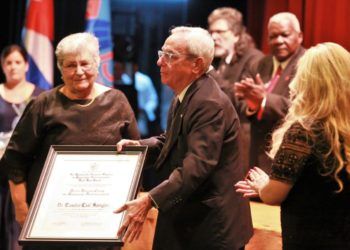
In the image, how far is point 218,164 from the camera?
257 centimetres

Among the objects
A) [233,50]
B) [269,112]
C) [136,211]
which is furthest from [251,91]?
[136,211]

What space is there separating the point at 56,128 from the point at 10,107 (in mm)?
1720

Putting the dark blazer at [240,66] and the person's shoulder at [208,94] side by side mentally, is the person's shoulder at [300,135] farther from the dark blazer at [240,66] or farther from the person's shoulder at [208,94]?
the dark blazer at [240,66]

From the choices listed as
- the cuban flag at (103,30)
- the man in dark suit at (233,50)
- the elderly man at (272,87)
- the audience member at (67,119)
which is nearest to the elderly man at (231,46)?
the man in dark suit at (233,50)

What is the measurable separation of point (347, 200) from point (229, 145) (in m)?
0.50

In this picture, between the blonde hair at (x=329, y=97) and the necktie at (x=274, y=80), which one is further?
the necktie at (x=274, y=80)

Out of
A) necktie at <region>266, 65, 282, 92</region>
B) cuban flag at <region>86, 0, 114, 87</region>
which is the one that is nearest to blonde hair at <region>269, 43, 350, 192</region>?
necktie at <region>266, 65, 282, 92</region>

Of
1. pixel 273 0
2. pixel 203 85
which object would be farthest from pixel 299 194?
pixel 273 0

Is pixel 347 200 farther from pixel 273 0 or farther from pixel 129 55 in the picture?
pixel 129 55

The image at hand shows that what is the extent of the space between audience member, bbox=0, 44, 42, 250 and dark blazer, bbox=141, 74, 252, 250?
1765 millimetres

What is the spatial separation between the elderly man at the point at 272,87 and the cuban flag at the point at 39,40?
6.19 ft

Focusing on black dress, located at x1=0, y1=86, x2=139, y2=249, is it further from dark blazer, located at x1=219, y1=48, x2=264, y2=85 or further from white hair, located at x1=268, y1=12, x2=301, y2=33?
dark blazer, located at x1=219, y1=48, x2=264, y2=85

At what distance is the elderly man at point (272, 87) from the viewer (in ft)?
13.6

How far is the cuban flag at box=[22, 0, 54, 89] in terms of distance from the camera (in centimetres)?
560
